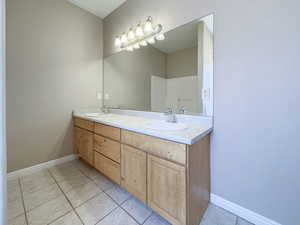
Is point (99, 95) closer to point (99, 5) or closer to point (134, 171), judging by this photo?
point (99, 5)

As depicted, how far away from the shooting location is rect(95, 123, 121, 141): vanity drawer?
1.47 metres

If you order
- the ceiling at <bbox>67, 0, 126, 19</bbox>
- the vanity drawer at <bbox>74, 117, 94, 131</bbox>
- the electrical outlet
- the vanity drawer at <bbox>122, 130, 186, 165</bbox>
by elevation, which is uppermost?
the ceiling at <bbox>67, 0, 126, 19</bbox>

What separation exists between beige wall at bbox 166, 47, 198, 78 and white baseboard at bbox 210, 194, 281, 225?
4.20 feet

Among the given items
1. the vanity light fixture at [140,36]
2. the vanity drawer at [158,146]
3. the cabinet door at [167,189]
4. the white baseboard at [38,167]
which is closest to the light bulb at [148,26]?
the vanity light fixture at [140,36]

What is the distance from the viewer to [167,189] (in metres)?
1.06

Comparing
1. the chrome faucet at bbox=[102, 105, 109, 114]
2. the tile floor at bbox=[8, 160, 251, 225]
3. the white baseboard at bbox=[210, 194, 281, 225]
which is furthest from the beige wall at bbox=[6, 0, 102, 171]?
the white baseboard at bbox=[210, 194, 281, 225]

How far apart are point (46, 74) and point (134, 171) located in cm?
189

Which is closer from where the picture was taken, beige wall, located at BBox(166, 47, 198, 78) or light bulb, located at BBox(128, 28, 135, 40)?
beige wall, located at BBox(166, 47, 198, 78)

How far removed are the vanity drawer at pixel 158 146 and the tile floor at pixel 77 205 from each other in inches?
24.1

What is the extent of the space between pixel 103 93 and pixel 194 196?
2.26m

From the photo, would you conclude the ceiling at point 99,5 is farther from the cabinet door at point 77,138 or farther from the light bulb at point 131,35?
the cabinet door at point 77,138

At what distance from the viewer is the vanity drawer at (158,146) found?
972 millimetres

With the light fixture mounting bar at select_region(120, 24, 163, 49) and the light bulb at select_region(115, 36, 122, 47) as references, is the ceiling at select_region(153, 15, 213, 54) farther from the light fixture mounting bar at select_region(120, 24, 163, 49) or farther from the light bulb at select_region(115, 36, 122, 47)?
the light bulb at select_region(115, 36, 122, 47)

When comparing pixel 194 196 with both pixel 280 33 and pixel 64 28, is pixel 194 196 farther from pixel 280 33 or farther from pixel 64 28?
pixel 64 28
